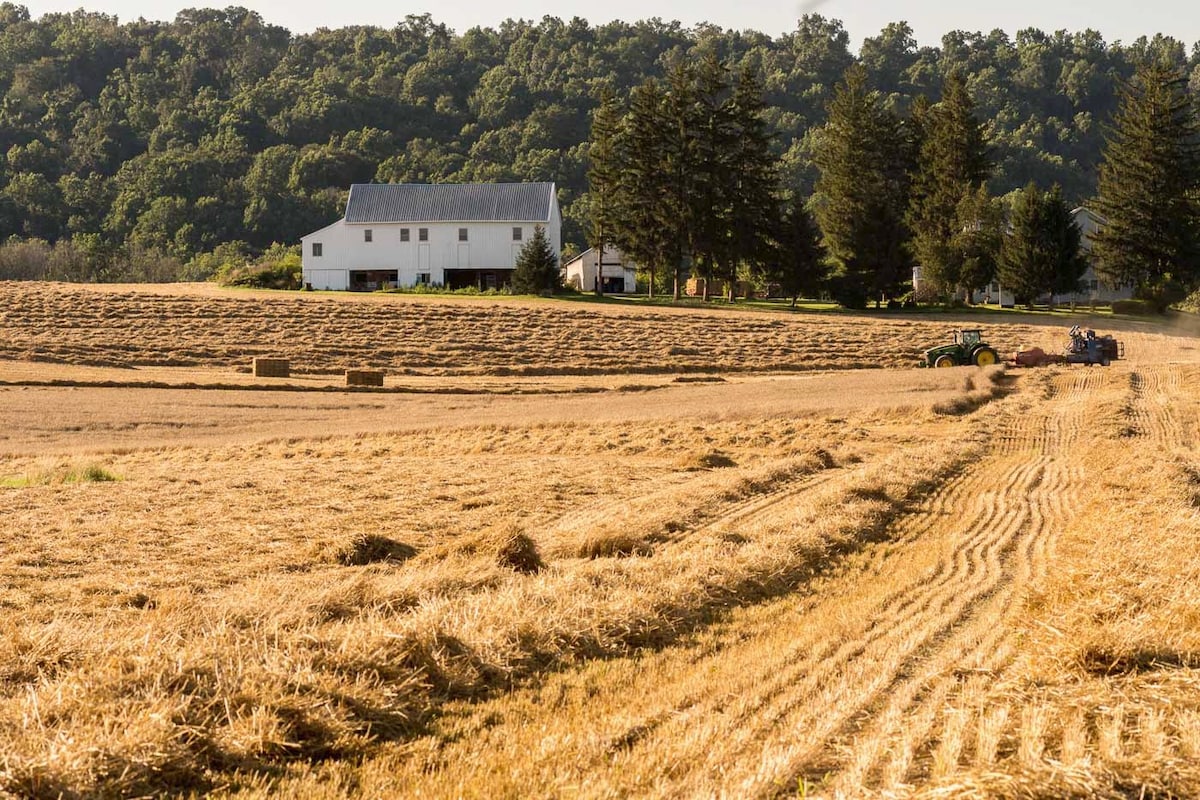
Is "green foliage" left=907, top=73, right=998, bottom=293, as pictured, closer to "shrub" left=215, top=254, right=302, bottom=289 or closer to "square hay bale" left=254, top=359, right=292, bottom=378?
"shrub" left=215, top=254, right=302, bottom=289

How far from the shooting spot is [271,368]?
48.3 m

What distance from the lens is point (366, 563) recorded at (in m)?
14.1

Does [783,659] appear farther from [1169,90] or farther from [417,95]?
[417,95]

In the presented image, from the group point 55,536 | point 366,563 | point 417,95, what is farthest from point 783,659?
point 417,95

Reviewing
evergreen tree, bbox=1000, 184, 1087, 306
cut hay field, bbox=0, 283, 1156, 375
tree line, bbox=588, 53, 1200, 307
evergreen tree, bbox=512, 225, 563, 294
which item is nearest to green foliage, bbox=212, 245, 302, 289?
cut hay field, bbox=0, 283, 1156, 375

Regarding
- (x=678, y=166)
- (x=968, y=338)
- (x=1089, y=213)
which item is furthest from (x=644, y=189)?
(x=1089, y=213)

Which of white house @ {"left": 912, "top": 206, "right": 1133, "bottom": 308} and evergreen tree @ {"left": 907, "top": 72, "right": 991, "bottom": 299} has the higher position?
evergreen tree @ {"left": 907, "top": 72, "right": 991, "bottom": 299}

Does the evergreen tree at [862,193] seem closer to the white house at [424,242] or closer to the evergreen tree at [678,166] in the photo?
the evergreen tree at [678,166]

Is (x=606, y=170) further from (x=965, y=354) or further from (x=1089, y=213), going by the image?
(x=965, y=354)

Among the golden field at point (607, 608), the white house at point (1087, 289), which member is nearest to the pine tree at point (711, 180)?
the white house at point (1087, 289)

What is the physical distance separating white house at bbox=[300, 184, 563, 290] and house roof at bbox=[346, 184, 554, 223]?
0.07m

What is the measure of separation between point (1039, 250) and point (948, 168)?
36.4 feet

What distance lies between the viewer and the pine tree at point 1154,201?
81500 millimetres

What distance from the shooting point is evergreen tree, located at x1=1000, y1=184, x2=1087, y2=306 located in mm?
77438
